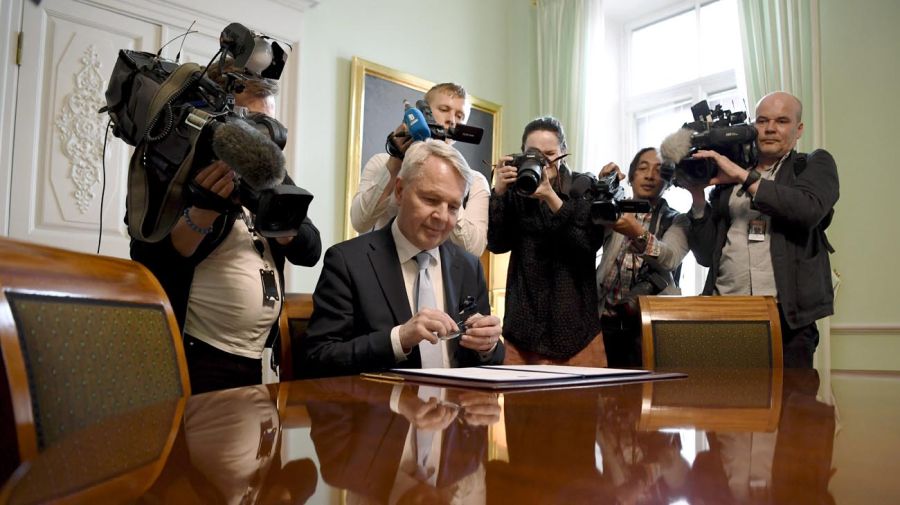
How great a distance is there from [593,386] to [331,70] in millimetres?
3677

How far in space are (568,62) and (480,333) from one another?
428cm

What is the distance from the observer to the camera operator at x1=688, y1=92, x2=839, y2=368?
230 centimetres

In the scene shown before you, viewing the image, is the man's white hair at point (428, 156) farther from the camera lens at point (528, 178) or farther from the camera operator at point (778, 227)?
the camera operator at point (778, 227)

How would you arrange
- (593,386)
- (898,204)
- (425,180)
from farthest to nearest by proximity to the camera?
(898,204) < (425,180) < (593,386)

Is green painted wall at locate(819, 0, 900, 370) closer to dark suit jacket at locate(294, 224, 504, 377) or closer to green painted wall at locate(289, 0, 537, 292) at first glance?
green painted wall at locate(289, 0, 537, 292)

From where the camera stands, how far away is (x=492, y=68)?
5.61 meters

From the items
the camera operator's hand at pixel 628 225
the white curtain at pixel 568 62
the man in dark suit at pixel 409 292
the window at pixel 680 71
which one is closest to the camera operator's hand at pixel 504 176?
the camera operator's hand at pixel 628 225

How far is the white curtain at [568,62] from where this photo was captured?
17.0 ft

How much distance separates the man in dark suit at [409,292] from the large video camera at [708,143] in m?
1.07

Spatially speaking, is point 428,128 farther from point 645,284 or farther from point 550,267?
point 645,284

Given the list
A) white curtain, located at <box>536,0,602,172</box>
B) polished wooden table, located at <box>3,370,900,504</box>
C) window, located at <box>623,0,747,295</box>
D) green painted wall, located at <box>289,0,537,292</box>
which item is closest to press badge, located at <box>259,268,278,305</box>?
polished wooden table, located at <box>3,370,900,504</box>

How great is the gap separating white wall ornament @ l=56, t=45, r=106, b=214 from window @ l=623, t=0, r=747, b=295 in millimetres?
3462

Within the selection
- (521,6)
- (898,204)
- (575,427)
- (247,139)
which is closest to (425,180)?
(247,139)

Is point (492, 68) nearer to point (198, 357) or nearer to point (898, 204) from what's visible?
point (898, 204)
